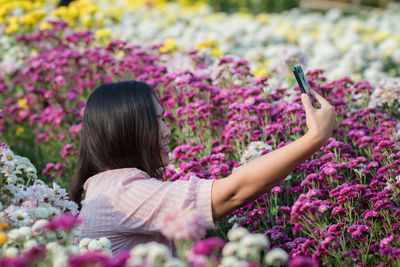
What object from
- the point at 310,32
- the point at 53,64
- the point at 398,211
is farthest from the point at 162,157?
the point at 310,32

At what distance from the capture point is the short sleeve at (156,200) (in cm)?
208

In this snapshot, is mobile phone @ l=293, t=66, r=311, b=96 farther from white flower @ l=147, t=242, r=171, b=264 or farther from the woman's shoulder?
white flower @ l=147, t=242, r=171, b=264

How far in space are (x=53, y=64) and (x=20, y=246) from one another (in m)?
3.69

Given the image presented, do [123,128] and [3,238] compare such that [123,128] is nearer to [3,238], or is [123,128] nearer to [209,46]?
[3,238]

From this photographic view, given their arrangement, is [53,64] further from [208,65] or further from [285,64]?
[285,64]

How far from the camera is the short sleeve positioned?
2.08 metres

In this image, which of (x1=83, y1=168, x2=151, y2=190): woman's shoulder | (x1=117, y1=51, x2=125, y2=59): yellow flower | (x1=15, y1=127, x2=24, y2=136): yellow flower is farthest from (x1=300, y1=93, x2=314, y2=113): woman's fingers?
(x1=15, y1=127, x2=24, y2=136): yellow flower

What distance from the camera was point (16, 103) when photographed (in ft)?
18.9

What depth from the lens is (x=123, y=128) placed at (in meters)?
2.37

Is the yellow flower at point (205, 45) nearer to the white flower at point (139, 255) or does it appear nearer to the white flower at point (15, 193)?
the white flower at point (15, 193)

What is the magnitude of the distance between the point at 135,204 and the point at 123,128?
422 millimetres

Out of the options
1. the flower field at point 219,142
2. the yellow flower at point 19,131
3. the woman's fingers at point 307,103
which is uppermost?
the woman's fingers at point 307,103

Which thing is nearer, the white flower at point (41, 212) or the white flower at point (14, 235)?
the white flower at point (14, 235)

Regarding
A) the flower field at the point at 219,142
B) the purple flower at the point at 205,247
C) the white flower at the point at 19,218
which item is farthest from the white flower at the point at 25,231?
the purple flower at the point at 205,247
